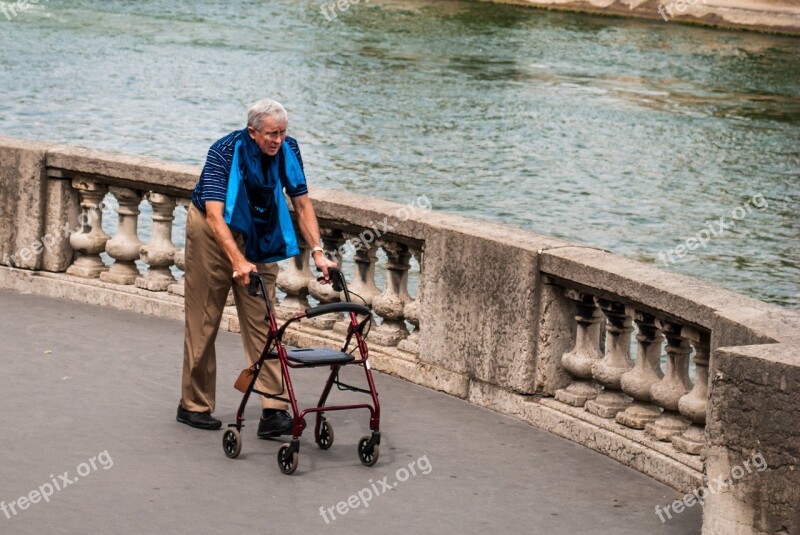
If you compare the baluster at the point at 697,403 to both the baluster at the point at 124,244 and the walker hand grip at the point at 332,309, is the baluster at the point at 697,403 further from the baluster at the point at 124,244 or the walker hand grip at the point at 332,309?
the baluster at the point at 124,244

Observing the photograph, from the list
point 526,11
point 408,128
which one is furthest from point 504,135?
point 526,11

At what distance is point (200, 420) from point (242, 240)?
0.84 metres

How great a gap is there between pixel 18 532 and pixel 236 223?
1698 mm

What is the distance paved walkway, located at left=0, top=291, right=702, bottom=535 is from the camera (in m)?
5.93

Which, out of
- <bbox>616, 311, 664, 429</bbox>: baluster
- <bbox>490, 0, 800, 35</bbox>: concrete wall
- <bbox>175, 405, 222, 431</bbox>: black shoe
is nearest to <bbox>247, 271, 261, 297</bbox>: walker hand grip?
<bbox>175, 405, 222, 431</bbox>: black shoe

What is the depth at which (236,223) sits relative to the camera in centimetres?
663

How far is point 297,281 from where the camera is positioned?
848 centimetres

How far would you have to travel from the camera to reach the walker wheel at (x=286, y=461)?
6363mm

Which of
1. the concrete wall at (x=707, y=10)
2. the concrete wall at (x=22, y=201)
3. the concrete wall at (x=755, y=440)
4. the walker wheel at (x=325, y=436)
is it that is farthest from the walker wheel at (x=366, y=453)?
the concrete wall at (x=707, y=10)

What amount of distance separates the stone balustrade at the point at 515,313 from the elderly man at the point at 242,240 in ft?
3.34

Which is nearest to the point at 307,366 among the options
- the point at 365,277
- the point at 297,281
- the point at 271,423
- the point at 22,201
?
the point at 271,423

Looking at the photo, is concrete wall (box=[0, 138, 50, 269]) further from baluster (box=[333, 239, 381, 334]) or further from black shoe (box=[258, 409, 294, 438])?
black shoe (box=[258, 409, 294, 438])

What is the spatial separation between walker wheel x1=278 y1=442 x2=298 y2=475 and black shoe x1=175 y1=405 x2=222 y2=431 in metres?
0.62

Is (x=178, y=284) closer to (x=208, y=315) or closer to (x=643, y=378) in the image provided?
(x=208, y=315)
